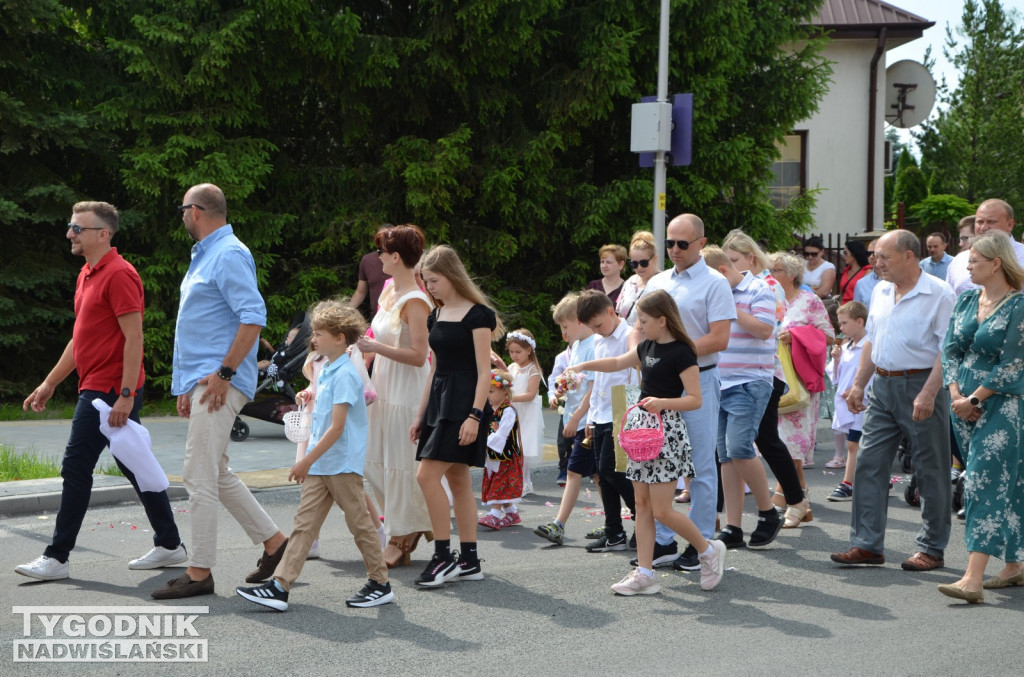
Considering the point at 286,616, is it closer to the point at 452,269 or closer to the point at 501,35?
the point at 452,269

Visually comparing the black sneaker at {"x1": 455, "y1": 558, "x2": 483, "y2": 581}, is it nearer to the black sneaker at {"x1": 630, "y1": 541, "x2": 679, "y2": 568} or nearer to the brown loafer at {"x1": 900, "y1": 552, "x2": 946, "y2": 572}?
the black sneaker at {"x1": 630, "y1": 541, "x2": 679, "y2": 568}

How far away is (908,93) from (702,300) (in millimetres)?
24592

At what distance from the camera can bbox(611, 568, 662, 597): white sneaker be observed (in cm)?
632

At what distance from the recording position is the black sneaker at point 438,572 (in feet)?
21.0

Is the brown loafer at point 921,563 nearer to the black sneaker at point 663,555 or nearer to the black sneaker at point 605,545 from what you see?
the black sneaker at point 663,555

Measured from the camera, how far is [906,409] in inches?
272

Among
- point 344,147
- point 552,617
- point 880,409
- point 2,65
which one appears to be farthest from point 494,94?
point 552,617

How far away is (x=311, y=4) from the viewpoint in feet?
50.2

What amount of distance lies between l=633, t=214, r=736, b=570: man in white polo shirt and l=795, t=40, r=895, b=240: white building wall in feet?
74.2

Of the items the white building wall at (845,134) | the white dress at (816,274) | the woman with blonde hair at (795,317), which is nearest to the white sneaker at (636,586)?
the woman with blonde hair at (795,317)

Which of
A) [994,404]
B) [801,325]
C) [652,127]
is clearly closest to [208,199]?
[994,404]

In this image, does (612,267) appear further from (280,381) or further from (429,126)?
(429,126)

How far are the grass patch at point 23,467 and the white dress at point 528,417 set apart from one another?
367 centimetres

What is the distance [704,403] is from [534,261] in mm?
10767
